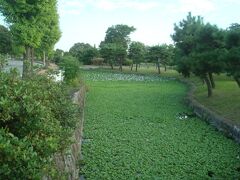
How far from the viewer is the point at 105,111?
26.3 meters

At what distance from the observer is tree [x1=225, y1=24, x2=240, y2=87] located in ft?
68.3

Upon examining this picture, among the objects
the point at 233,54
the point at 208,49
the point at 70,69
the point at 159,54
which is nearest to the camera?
the point at 233,54

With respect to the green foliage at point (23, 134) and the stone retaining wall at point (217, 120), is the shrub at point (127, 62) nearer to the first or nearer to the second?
the stone retaining wall at point (217, 120)

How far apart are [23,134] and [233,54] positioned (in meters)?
16.7

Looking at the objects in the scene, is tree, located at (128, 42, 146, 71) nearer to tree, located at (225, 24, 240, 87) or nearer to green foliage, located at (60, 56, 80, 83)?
green foliage, located at (60, 56, 80, 83)

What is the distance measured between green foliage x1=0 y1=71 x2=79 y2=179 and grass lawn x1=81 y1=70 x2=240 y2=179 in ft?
20.1

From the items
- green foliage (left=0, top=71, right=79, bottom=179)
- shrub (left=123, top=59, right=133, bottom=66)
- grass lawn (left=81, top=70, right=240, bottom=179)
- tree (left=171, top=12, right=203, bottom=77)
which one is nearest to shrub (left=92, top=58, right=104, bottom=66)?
shrub (left=123, top=59, right=133, bottom=66)

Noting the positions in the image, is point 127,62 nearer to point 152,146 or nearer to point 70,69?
point 70,69

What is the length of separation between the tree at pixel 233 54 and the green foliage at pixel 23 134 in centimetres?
1485

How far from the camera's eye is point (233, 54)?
821 inches

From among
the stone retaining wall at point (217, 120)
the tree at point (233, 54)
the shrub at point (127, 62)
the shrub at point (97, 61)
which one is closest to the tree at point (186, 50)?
the stone retaining wall at point (217, 120)

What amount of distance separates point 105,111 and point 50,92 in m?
16.5

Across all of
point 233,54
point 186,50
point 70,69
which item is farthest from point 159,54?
point 233,54

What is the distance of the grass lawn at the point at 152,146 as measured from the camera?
532 inches
